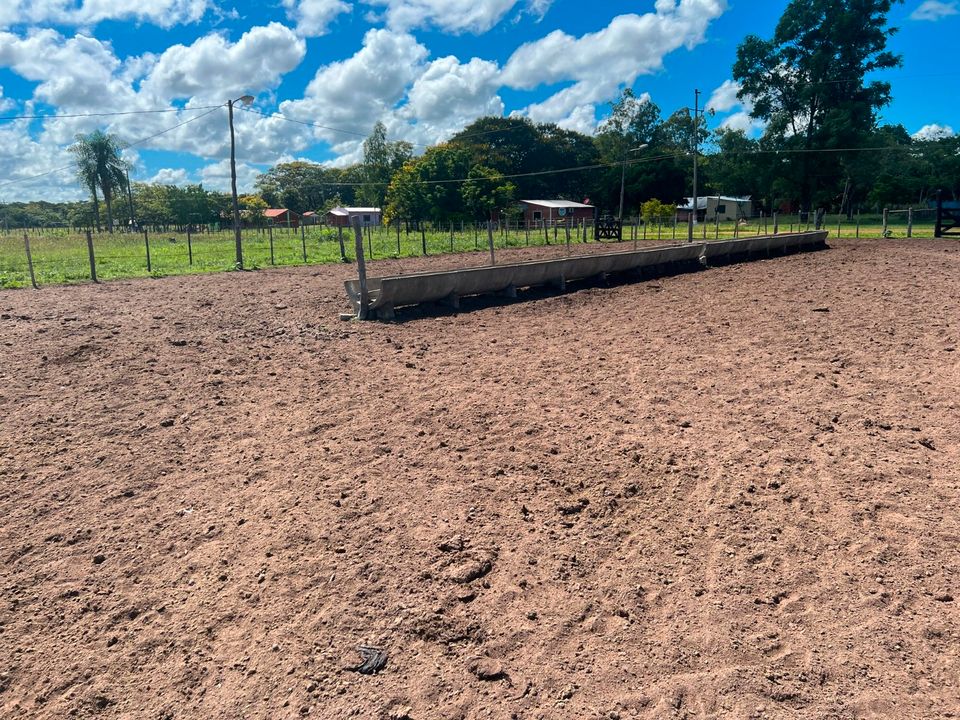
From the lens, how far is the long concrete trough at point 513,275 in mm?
9430

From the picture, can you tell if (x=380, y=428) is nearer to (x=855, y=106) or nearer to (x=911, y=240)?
(x=911, y=240)

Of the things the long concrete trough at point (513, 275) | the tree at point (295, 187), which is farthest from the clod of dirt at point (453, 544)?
the tree at point (295, 187)

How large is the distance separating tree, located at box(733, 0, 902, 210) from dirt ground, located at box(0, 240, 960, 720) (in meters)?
46.0

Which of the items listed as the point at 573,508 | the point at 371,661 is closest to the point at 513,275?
the point at 573,508

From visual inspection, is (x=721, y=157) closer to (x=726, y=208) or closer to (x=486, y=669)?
(x=726, y=208)

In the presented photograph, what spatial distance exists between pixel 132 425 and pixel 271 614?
3.04 meters

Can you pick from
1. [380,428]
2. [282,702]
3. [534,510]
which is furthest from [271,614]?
[380,428]

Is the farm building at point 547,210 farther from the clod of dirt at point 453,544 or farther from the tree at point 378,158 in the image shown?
the clod of dirt at point 453,544

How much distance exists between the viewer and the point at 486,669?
8.37 ft

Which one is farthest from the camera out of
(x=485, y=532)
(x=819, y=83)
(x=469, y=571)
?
(x=819, y=83)

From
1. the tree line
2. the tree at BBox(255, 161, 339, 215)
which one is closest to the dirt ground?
the tree line

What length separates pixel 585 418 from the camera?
5.12 metres

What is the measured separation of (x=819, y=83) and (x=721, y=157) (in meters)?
8.56

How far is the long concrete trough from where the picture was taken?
371 inches
